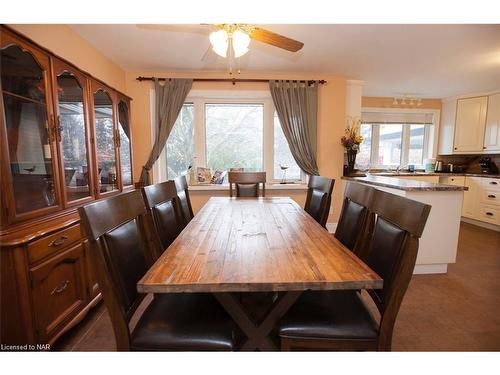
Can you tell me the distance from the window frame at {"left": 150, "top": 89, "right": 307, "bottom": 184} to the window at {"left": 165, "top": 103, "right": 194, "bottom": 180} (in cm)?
6

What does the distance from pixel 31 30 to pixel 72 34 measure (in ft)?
1.60

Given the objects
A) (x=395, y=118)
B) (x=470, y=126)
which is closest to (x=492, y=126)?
(x=470, y=126)

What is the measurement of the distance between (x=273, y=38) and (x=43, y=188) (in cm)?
189

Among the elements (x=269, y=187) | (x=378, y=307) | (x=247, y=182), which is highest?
(x=247, y=182)

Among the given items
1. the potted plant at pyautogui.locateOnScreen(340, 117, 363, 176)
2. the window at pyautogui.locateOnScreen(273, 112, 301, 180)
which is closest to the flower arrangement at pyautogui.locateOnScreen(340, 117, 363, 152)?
the potted plant at pyautogui.locateOnScreen(340, 117, 363, 176)

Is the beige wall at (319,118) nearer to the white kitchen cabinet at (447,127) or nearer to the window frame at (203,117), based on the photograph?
→ the window frame at (203,117)

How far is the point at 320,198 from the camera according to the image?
81.6 inches

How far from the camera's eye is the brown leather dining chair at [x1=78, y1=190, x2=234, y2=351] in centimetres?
90

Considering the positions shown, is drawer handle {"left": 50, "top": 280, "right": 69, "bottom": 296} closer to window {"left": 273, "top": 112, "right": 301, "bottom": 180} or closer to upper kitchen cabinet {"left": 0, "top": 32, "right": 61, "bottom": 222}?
upper kitchen cabinet {"left": 0, "top": 32, "right": 61, "bottom": 222}

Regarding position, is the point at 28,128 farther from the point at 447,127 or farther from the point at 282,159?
the point at 447,127

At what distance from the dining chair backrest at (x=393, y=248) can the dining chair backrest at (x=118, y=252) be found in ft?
3.45

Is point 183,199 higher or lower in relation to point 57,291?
higher

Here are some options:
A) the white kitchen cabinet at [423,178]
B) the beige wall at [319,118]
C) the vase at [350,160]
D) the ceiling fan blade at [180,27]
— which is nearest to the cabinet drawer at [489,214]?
the white kitchen cabinet at [423,178]

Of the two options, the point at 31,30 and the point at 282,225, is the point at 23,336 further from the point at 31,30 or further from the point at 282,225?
the point at 31,30
